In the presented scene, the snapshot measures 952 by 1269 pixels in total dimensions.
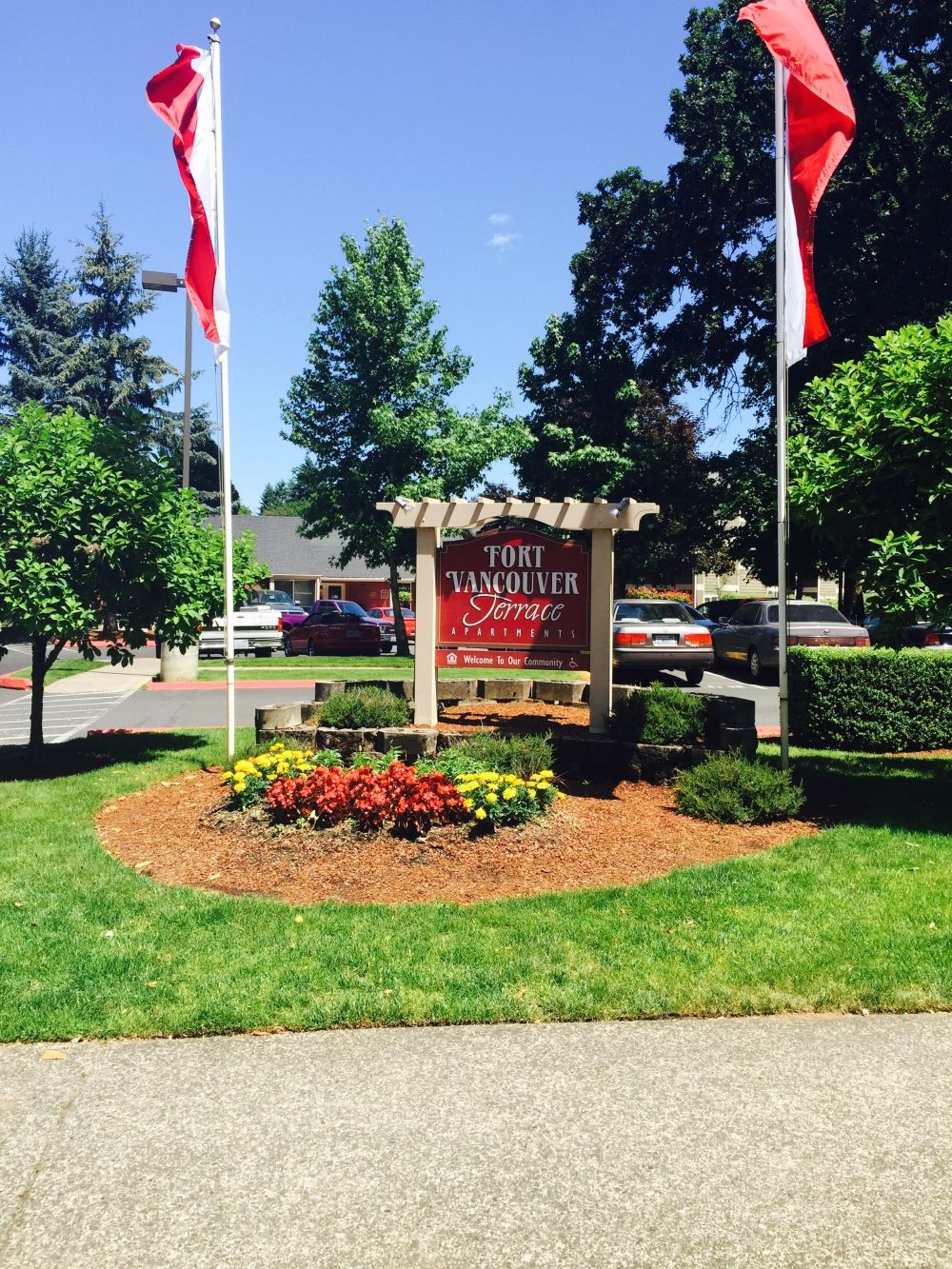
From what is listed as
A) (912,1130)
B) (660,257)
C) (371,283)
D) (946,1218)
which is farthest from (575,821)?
(660,257)

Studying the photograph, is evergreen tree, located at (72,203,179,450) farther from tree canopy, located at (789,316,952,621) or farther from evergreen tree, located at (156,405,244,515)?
tree canopy, located at (789,316,952,621)

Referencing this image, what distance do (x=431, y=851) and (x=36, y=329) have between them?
5472 cm

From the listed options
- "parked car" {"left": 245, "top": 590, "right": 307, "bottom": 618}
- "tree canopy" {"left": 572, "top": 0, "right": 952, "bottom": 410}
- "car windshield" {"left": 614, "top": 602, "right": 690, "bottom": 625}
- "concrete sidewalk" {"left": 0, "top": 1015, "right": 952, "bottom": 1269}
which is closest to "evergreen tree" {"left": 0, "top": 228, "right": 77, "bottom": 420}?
"parked car" {"left": 245, "top": 590, "right": 307, "bottom": 618}

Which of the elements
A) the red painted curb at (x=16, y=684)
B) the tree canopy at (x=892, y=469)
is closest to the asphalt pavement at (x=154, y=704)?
the red painted curb at (x=16, y=684)

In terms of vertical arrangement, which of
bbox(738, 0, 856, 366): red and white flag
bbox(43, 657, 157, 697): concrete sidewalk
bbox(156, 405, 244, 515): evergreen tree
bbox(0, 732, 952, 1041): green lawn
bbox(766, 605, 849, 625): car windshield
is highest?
bbox(156, 405, 244, 515): evergreen tree

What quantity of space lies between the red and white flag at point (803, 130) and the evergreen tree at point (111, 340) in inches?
1928

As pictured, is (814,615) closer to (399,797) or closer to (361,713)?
(361,713)

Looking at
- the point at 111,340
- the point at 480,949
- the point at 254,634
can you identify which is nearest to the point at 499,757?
the point at 480,949

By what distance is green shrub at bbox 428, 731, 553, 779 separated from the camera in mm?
7613

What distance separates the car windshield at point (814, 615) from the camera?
62.5ft

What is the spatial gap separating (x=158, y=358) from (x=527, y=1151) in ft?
183

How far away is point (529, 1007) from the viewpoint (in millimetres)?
4289

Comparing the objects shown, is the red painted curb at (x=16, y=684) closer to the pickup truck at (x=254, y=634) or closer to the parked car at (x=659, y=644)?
the pickup truck at (x=254, y=634)

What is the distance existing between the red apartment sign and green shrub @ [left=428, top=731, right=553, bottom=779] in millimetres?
1448
